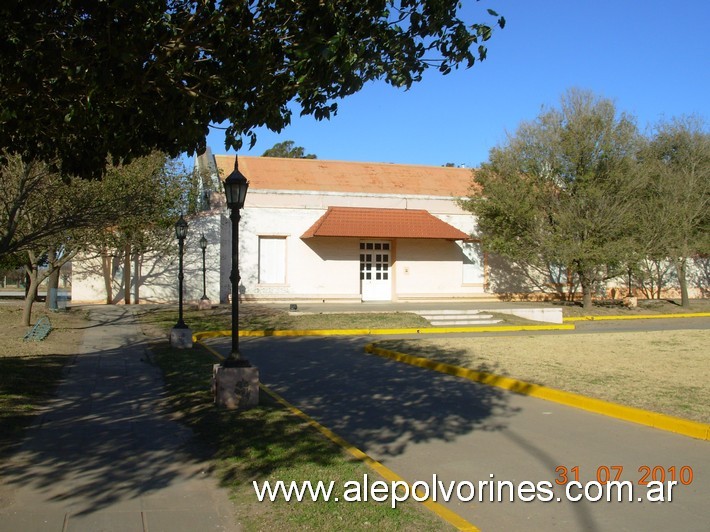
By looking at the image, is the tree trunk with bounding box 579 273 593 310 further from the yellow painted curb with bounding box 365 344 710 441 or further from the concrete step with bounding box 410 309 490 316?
the yellow painted curb with bounding box 365 344 710 441

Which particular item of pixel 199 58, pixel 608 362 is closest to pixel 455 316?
pixel 608 362

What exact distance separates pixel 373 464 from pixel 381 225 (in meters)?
22.7

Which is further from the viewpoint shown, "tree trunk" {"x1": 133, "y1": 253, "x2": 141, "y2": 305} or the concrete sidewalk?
"tree trunk" {"x1": 133, "y1": 253, "x2": 141, "y2": 305}

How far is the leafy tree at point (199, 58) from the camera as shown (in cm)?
642

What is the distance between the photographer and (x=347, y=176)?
32.2 meters

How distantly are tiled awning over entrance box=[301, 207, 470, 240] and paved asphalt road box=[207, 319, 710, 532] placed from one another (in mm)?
15706

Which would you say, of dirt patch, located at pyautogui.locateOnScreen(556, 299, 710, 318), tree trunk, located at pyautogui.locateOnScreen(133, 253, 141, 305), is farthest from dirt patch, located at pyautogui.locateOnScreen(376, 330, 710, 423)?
tree trunk, located at pyautogui.locateOnScreen(133, 253, 141, 305)

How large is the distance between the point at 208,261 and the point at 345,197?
21.0ft

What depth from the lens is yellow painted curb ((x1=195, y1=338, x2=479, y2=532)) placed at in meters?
4.92

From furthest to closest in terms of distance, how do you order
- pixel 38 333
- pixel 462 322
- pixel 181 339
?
pixel 462 322
pixel 38 333
pixel 181 339

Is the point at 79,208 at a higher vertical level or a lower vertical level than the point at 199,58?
lower

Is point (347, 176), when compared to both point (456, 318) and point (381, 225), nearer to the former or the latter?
point (381, 225)

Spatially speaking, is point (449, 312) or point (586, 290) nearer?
point (449, 312)

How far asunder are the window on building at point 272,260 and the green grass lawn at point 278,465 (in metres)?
18.5
